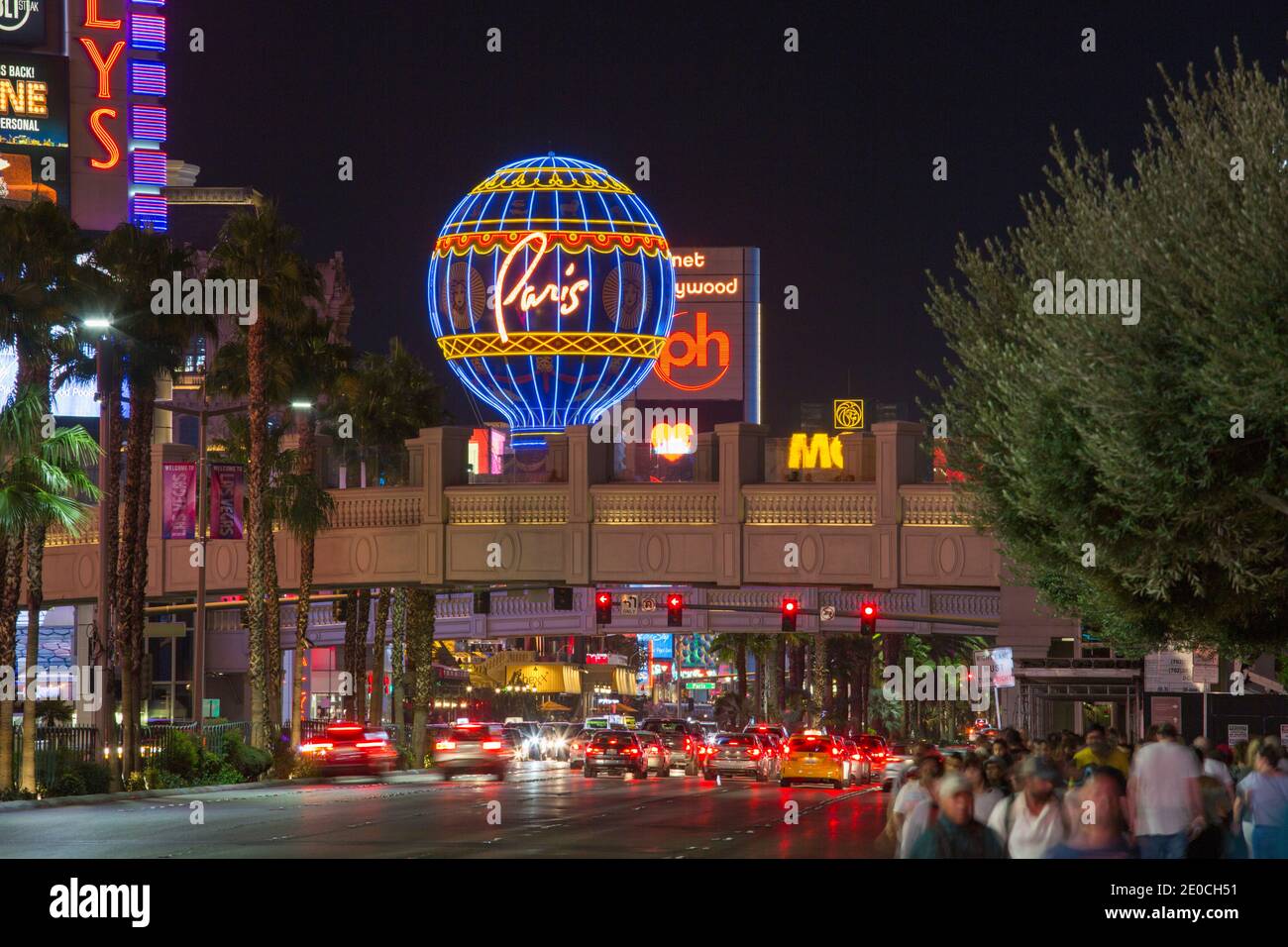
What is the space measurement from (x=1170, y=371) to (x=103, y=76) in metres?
87.8

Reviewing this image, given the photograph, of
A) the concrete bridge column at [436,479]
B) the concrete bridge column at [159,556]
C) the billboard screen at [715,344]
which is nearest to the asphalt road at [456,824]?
the concrete bridge column at [436,479]

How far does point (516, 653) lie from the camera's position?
16475 centimetres

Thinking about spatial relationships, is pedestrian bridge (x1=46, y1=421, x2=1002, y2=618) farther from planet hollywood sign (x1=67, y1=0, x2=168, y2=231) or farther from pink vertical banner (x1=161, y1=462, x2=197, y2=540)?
planet hollywood sign (x1=67, y1=0, x2=168, y2=231)

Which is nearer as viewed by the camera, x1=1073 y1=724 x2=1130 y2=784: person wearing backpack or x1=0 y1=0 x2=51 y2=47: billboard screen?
x1=1073 y1=724 x2=1130 y2=784: person wearing backpack

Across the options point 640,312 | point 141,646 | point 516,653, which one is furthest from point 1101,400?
point 516,653

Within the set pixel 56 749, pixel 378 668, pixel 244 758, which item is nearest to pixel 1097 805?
pixel 56 749

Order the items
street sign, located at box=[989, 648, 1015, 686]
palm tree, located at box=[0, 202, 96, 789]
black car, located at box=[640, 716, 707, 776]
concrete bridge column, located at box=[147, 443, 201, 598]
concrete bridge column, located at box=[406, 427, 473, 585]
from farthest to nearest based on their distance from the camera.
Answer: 1. black car, located at box=[640, 716, 707, 776]
2. street sign, located at box=[989, 648, 1015, 686]
3. concrete bridge column, located at box=[147, 443, 201, 598]
4. concrete bridge column, located at box=[406, 427, 473, 585]
5. palm tree, located at box=[0, 202, 96, 789]

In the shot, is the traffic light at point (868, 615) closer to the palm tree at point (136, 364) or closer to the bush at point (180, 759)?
the bush at point (180, 759)

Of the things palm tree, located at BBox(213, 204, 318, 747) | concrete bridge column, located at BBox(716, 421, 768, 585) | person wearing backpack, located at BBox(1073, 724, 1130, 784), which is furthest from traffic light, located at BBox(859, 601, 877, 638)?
person wearing backpack, located at BBox(1073, 724, 1130, 784)

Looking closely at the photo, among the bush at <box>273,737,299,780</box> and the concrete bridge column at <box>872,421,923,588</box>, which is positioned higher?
the concrete bridge column at <box>872,421,923,588</box>

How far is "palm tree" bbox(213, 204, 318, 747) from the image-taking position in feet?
169

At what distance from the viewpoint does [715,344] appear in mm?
139000

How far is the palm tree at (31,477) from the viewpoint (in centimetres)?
3841

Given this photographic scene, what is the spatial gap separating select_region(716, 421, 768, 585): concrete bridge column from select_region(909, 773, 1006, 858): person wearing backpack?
32664 millimetres
